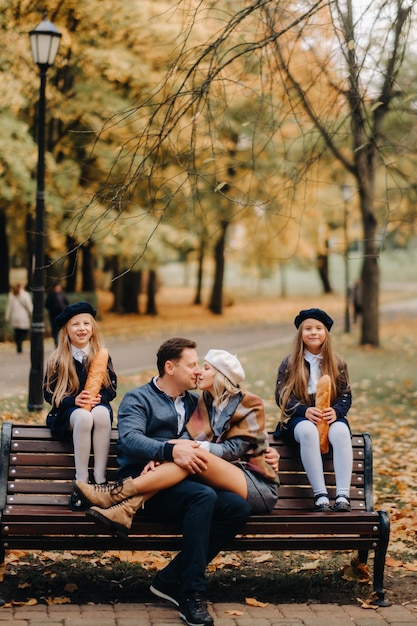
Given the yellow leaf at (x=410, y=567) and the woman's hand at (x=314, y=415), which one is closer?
the woman's hand at (x=314, y=415)

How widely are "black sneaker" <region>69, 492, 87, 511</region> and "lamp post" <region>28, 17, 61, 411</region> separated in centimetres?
616

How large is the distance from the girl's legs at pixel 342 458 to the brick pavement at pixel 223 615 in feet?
2.22

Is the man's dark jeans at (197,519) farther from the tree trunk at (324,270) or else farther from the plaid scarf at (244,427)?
the tree trunk at (324,270)

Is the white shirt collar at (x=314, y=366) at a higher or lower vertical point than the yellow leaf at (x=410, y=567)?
higher

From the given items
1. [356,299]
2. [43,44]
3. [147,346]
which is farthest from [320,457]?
[356,299]

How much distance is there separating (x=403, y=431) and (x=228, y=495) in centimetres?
659

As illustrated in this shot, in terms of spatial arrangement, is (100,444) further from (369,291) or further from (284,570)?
(369,291)

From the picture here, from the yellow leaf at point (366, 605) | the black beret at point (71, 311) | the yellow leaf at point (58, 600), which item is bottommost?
the yellow leaf at point (366, 605)

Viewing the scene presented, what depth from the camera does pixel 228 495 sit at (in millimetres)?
4918

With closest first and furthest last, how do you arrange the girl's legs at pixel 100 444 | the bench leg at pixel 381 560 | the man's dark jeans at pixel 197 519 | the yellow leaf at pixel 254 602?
the man's dark jeans at pixel 197 519
the yellow leaf at pixel 254 602
the bench leg at pixel 381 560
the girl's legs at pixel 100 444

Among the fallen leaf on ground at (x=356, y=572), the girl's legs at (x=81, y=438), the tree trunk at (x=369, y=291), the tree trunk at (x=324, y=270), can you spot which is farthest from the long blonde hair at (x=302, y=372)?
the tree trunk at (x=324, y=270)

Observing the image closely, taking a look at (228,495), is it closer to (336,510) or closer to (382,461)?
(336,510)

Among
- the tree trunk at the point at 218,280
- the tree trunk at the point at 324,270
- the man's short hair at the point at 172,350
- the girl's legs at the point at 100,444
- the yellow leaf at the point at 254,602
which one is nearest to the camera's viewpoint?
the yellow leaf at the point at 254,602

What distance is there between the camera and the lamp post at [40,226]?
1124 centimetres
